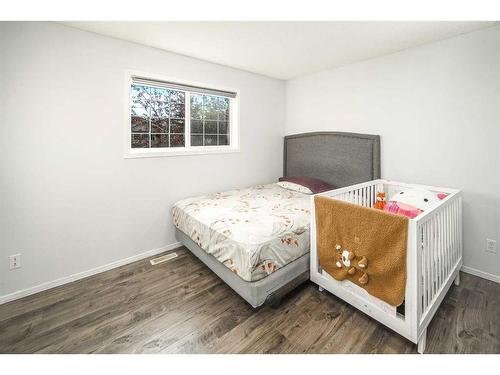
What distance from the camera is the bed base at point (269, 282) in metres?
1.68

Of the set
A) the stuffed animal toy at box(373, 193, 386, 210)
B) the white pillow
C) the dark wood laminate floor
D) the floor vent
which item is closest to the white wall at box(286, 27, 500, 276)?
the stuffed animal toy at box(373, 193, 386, 210)

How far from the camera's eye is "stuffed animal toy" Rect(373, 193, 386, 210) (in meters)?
2.29

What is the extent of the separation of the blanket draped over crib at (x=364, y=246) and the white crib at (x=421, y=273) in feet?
0.17

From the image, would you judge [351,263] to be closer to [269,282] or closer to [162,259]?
[269,282]

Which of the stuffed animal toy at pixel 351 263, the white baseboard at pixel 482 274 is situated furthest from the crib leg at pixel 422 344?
the white baseboard at pixel 482 274

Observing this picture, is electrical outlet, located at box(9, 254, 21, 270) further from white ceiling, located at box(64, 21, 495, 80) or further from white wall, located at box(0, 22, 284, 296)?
white ceiling, located at box(64, 21, 495, 80)

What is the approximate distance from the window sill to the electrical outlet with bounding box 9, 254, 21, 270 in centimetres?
116

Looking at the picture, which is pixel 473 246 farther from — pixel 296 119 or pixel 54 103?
pixel 54 103

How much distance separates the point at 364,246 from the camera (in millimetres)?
1539

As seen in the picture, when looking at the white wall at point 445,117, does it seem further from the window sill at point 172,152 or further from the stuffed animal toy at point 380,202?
the window sill at point 172,152

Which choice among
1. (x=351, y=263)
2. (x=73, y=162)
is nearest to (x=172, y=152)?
(x=73, y=162)

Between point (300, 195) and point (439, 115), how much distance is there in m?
1.58

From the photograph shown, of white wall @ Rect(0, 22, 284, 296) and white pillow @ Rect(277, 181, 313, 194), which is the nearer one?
white wall @ Rect(0, 22, 284, 296)
